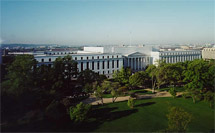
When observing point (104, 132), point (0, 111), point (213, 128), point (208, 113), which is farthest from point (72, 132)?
point (208, 113)

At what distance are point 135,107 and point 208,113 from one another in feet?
35.1

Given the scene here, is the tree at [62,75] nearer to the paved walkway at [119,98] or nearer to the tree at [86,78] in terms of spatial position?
the tree at [86,78]

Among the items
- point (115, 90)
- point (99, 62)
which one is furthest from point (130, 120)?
point (99, 62)

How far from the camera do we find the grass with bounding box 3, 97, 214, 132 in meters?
21.1

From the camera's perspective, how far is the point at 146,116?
1015 inches

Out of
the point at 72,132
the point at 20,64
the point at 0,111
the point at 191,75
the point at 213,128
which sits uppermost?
the point at 20,64

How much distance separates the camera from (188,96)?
33938mm

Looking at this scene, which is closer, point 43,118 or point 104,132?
point 104,132

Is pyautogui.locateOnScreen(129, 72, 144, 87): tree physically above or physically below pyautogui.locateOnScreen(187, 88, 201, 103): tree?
above

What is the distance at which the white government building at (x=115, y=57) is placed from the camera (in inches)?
2003

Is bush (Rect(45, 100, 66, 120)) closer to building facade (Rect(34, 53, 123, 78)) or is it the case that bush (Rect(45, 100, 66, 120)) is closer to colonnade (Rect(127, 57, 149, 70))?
building facade (Rect(34, 53, 123, 78))

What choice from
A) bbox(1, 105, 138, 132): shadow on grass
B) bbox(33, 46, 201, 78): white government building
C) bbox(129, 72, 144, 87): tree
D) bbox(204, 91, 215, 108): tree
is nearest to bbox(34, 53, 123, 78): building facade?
bbox(33, 46, 201, 78): white government building

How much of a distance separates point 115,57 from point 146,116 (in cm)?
3284

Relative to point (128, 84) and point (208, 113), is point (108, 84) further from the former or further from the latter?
point (208, 113)
